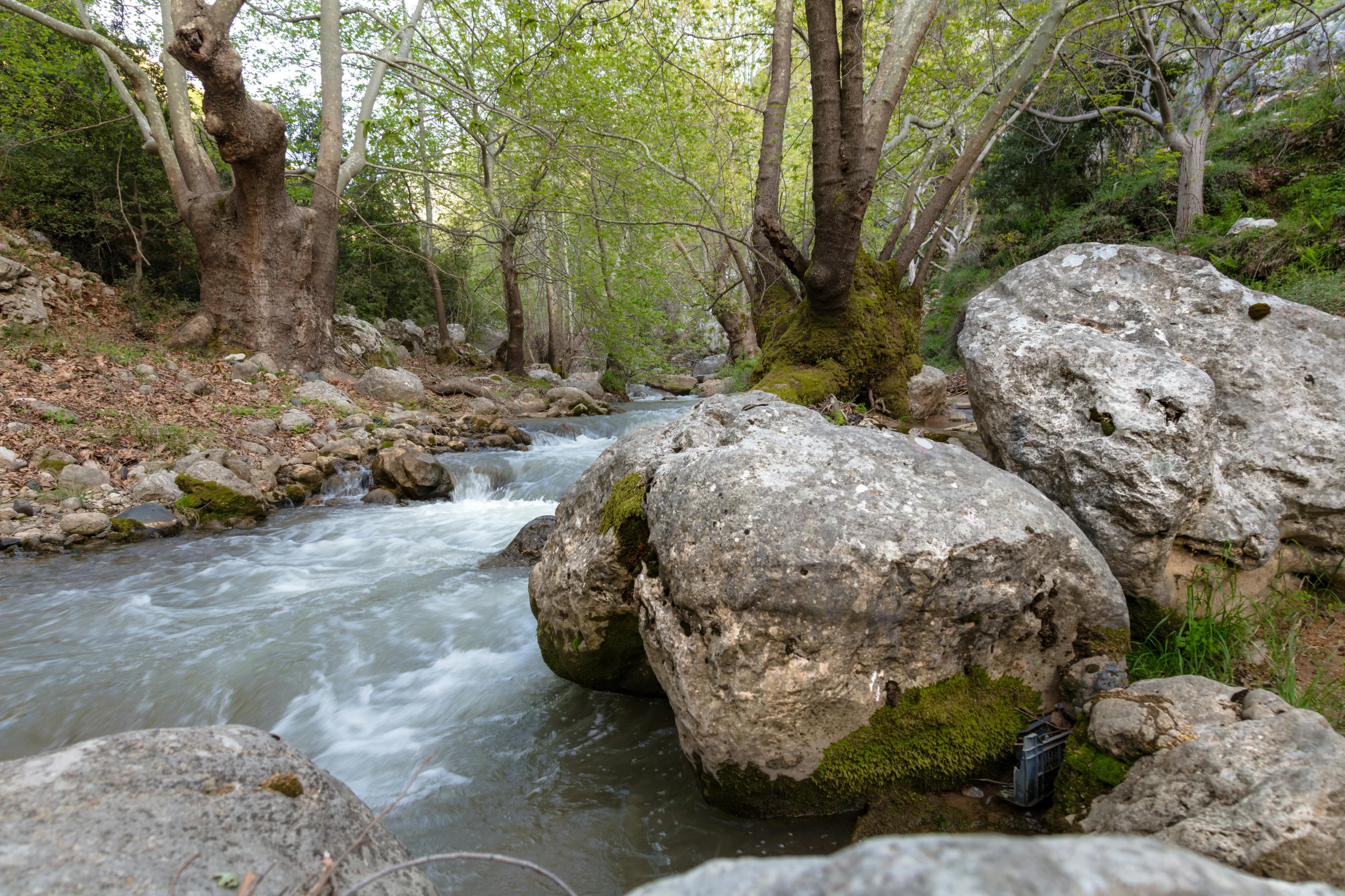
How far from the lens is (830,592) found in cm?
229

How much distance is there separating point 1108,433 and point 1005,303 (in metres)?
1.30

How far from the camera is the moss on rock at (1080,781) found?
6.79ft

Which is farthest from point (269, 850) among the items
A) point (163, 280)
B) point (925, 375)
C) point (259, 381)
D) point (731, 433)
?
point (163, 280)

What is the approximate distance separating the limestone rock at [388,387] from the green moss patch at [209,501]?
4950mm

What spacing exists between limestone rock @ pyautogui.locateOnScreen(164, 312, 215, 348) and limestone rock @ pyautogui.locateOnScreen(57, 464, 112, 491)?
4168 millimetres

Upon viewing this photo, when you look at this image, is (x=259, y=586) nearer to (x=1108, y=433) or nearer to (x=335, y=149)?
(x=1108, y=433)

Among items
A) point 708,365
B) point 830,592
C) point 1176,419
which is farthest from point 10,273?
point 708,365

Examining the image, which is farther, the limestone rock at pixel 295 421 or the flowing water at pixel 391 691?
the limestone rock at pixel 295 421

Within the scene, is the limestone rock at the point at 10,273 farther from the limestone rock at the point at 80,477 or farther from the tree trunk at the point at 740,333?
the tree trunk at the point at 740,333

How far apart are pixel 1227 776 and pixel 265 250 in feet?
42.0

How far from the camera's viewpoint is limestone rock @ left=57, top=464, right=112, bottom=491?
6.54 metres

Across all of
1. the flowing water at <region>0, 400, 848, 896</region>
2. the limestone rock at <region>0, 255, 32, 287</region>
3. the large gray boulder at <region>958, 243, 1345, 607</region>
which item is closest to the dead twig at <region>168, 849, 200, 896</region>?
the flowing water at <region>0, 400, 848, 896</region>

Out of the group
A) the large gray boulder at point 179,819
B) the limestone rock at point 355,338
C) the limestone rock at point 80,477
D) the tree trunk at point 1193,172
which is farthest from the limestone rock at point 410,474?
the tree trunk at point 1193,172

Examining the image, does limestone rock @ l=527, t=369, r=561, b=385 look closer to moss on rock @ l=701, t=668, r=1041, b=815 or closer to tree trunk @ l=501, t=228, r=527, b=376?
tree trunk @ l=501, t=228, r=527, b=376
